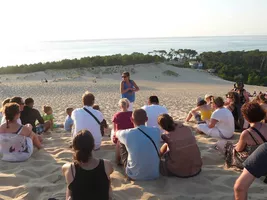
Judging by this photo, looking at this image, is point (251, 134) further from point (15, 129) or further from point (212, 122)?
point (15, 129)

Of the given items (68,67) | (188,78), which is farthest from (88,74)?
(188,78)

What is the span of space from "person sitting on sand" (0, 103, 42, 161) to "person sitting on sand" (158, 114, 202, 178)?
85.8 inches

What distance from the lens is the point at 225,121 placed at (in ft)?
20.9

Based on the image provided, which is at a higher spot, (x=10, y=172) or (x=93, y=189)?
(x=93, y=189)

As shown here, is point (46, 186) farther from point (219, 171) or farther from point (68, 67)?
point (68, 67)

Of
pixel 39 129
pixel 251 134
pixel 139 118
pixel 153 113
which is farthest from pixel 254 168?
pixel 39 129

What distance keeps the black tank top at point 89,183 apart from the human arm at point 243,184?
1.40m

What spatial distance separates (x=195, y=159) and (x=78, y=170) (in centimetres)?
184

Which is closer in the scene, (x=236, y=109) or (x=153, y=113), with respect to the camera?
(x=153, y=113)

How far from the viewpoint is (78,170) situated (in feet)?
11.0

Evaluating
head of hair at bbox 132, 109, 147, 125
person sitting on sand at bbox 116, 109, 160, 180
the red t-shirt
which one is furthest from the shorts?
head of hair at bbox 132, 109, 147, 125

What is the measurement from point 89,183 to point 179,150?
1.54 metres

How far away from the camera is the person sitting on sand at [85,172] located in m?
3.32

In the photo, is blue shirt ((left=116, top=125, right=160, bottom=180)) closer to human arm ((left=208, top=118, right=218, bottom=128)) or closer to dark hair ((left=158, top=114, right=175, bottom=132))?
dark hair ((left=158, top=114, right=175, bottom=132))
